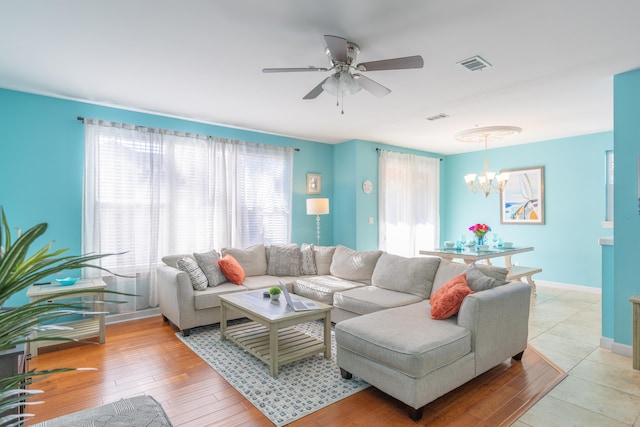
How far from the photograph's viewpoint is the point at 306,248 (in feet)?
16.6

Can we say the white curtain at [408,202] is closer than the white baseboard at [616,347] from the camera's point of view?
No

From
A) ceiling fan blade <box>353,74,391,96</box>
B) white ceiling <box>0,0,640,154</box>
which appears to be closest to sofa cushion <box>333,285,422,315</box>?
ceiling fan blade <box>353,74,391,96</box>

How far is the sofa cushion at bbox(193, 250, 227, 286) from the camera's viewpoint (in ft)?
13.4

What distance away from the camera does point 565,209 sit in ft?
19.0

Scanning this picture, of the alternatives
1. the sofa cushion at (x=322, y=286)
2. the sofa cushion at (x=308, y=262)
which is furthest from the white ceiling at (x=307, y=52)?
the sofa cushion at (x=322, y=286)

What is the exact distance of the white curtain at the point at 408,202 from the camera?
20.7 feet

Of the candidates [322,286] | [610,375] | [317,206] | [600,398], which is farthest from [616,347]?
[317,206]

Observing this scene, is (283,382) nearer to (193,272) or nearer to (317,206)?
(193,272)

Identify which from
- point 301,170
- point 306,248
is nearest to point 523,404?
point 306,248

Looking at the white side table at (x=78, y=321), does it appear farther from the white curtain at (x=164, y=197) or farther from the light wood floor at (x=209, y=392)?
the white curtain at (x=164, y=197)

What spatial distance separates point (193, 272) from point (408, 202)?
14.2 feet

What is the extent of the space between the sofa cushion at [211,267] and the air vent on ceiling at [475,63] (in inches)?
134

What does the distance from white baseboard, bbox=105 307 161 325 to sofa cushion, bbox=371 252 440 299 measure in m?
2.82

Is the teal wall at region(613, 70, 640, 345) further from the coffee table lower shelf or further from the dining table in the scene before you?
the coffee table lower shelf
